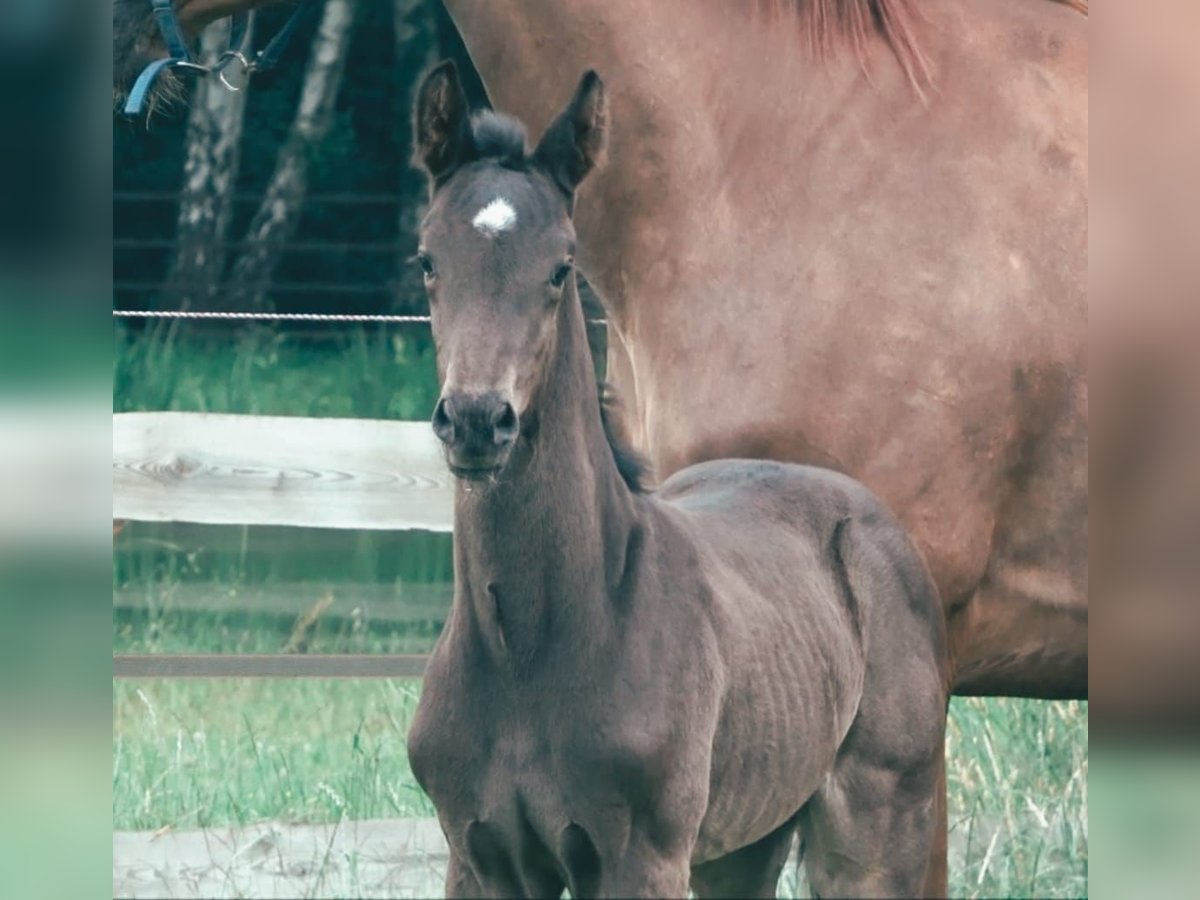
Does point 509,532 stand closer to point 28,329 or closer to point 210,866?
point 28,329

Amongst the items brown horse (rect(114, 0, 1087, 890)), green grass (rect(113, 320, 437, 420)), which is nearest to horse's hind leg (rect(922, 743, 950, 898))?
brown horse (rect(114, 0, 1087, 890))

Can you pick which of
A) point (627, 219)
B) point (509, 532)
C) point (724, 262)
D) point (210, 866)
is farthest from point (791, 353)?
point (210, 866)

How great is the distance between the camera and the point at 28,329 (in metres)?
0.82

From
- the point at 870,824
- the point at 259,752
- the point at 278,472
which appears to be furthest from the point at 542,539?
the point at 259,752

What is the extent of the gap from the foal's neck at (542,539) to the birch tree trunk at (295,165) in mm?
3072

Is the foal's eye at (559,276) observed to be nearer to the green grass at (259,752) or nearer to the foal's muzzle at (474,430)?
the foal's muzzle at (474,430)

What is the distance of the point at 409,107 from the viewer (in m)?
5.06

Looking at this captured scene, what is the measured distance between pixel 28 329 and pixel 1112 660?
557 mm

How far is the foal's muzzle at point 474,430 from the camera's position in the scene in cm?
189

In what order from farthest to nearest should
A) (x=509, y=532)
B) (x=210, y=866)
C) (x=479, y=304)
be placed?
(x=210, y=866), (x=509, y=532), (x=479, y=304)

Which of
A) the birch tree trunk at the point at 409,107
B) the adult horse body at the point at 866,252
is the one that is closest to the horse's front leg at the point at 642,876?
the adult horse body at the point at 866,252

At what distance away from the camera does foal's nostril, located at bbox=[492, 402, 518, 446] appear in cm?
190

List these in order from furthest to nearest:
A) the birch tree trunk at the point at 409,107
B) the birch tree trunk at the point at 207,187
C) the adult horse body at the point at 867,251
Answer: the birch tree trunk at the point at 207,187
the birch tree trunk at the point at 409,107
the adult horse body at the point at 867,251

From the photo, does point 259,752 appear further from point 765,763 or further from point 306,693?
point 765,763
